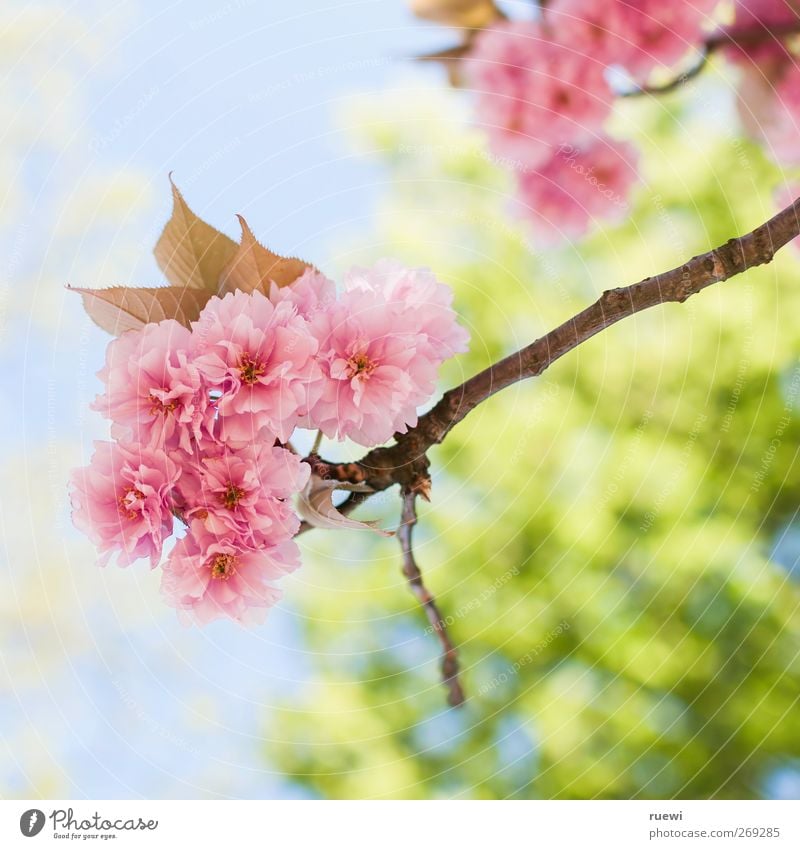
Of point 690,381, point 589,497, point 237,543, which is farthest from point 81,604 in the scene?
point 690,381

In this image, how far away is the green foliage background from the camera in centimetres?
61

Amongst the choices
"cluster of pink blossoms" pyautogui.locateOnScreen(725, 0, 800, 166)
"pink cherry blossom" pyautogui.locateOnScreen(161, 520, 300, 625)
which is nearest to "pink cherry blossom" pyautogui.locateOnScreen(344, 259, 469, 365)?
"pink cherry blossom" pyautogui.locateOnScreen(161, 520, 300, 625)

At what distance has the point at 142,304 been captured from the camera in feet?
1.40

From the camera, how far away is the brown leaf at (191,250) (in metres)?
0.44

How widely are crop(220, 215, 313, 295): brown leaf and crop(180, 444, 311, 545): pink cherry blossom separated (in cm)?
9

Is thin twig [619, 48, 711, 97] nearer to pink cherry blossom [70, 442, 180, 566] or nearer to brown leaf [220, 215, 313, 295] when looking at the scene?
brown leaf [220, 215, 313, 295]

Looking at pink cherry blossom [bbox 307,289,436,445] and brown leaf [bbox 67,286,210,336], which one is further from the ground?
brown leaf [bbox 67,286,210,336]

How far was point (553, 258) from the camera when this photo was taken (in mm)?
612

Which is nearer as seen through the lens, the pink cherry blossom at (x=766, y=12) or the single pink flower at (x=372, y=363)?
the single pink flower at (x=372, y=363)

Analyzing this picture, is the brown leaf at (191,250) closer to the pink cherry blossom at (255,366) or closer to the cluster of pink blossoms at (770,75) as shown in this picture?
the pink cherry blossom at (255,366)

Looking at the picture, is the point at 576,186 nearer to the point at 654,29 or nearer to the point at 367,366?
the point at 654,29

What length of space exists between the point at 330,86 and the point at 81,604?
432 mm
